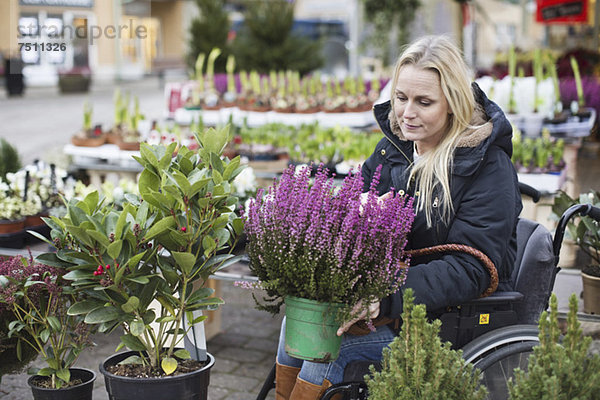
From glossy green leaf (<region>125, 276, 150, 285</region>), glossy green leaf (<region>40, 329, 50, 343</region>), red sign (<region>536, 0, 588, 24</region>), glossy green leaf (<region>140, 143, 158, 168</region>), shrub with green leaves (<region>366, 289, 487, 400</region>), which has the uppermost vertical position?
red sign (<region>536, 0, 588, 24</region>)

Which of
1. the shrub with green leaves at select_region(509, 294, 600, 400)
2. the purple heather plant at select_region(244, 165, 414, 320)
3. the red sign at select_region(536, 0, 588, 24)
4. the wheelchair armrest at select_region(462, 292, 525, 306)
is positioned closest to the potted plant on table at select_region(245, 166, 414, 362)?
the purple heather plant at select_region(244, 165, 414, 320)

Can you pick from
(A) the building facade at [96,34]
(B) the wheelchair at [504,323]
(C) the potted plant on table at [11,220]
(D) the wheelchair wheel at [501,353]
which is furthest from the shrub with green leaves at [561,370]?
(A) the building facade at [96,34]

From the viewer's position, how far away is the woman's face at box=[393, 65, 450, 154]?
2.31 m

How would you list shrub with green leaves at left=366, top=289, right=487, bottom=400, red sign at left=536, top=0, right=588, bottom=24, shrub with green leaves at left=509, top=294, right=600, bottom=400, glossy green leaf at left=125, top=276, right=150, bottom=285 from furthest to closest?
1. red sign at left=536, top=0, right=588, bottom=24
2. glossy green leaf at left=125, top=276, right=150, bottom=285
3. shrub with green leaves at left=366, top=289, right=487, bottom=400
4. shrub with green leaves at left=509, top=294, right=600, bottom=400

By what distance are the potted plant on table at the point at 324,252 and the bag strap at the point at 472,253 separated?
0.22m

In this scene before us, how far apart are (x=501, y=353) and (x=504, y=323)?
18 centimetres

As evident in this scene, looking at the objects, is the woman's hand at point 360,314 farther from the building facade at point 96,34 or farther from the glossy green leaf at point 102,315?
the building facade at point 96,34

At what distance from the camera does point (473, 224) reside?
2.26 metres

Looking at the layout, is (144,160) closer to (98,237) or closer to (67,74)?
(98,237)

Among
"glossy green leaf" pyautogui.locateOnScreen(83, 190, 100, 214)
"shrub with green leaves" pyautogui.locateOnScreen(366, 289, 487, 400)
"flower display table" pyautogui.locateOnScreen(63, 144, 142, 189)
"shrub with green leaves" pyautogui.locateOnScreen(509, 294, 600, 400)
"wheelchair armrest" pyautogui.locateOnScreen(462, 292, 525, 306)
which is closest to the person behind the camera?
"shrub with green leaves" pyautogui.locateOnScreen(509, 294, 600, 400)

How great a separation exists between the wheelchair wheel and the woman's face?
0.67 m

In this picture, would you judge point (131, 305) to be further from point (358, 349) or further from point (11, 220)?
point (11, 220)

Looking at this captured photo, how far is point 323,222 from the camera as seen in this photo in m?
2.01

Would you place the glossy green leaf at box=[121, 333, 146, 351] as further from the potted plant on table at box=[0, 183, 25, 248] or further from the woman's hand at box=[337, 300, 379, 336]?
the potted plant on table at box=[0, 183, 25, 248]
